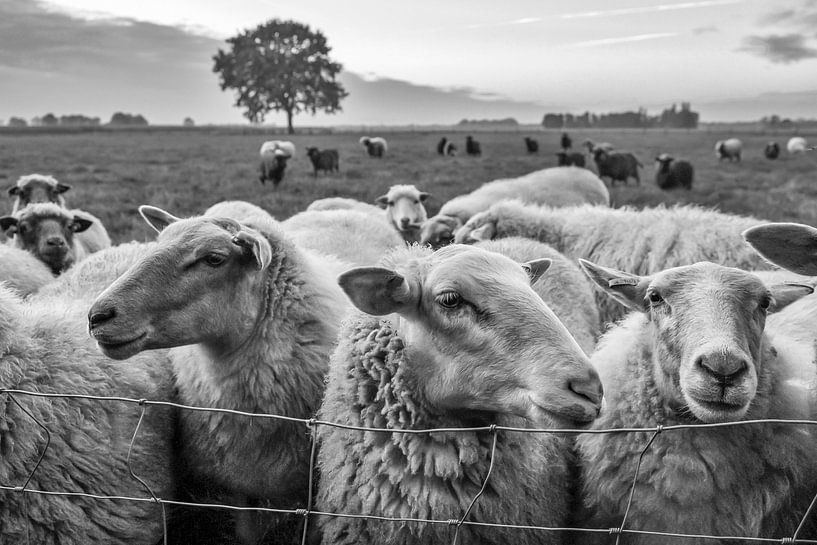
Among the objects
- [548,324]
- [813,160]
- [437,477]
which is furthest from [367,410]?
[813,160]

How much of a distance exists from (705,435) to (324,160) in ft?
68.0

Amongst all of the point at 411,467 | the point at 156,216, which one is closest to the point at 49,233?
the point at 156,216

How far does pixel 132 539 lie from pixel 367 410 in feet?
4.08

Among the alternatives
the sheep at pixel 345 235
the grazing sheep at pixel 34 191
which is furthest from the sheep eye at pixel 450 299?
the grazing sheep at pixel 34 191

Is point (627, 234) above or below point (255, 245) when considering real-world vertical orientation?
below

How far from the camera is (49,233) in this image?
6488 mm

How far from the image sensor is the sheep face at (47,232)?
249 inches

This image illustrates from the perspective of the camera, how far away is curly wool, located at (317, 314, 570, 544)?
8.72 ft

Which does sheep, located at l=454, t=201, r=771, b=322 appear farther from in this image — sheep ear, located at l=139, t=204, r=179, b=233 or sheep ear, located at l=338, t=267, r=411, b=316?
sheep ear, located at l=338, t=267, r=411, b=316

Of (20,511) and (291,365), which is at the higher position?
(291,365)

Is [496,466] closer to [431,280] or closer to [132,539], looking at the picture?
[431,280]

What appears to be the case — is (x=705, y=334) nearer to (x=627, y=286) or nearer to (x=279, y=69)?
(x=627, y=286)

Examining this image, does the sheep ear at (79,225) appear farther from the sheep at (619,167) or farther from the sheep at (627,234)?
the sheep at (619,167)

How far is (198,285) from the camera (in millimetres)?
3105
